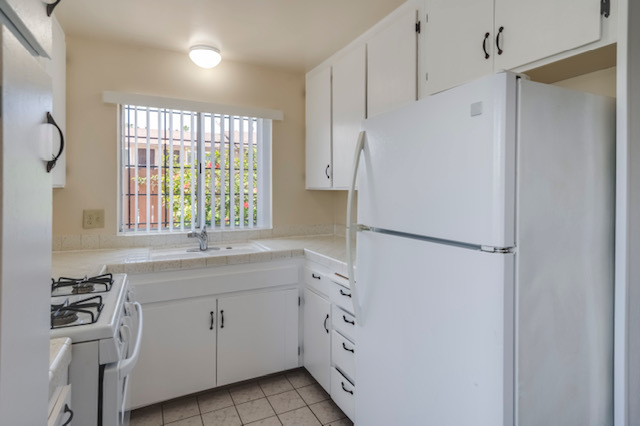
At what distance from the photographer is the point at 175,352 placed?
6.73 feet

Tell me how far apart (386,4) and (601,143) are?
1287 millimetres

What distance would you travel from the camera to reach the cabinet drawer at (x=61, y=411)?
761 millimetres

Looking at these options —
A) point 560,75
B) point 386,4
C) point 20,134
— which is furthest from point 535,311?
point 386,4

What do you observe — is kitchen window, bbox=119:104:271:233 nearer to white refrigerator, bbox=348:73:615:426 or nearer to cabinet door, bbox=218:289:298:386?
cabinet door, bbox=218:289:298:386

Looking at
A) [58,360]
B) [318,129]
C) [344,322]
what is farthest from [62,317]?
[318,129]

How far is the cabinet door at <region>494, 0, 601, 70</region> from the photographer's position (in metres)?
1.11

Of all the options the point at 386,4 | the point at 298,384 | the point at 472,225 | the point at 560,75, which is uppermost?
the point at 386,4

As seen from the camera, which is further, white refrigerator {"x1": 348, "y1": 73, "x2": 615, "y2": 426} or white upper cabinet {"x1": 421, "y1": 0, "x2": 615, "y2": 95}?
white upper cabinet {"x1": 421, "y1": 0, "x2": 615, "y2": 95}

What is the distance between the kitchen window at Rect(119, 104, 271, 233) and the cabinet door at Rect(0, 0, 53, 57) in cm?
200

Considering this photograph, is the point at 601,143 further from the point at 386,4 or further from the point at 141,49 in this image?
the point at 141,49

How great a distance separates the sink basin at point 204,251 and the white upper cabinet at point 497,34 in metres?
1.60

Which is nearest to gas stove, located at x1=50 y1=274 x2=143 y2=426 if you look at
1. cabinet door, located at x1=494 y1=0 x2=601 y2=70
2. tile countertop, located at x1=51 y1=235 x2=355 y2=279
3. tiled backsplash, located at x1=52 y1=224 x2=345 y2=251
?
tile countertop, located at x1=51 y1=235 x2=355 y2=279

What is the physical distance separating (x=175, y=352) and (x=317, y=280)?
36.6 inches

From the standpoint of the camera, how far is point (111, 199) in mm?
2400
